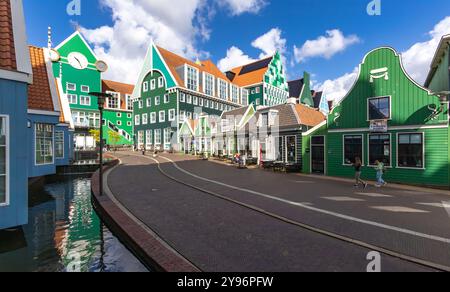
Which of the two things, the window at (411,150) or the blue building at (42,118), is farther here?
the window at (411,150)

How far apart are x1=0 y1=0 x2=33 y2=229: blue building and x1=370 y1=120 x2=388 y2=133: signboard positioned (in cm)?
1808

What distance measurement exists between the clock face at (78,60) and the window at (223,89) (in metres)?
27.2

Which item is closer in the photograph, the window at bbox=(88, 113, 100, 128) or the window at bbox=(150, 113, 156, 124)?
the window at bbox=(150, 113, 156, 124)

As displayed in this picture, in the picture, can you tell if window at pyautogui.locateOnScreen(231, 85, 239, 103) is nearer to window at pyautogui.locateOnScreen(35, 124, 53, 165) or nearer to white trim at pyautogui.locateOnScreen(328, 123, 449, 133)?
white trim at pyautogui.locateOnScreen(328, 123, 449, 133)

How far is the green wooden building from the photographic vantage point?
43.7ft

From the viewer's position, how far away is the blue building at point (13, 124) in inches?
222

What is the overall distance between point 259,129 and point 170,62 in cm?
2765

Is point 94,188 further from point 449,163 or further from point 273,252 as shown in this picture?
point 449,163

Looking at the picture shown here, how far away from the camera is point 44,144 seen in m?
13.0

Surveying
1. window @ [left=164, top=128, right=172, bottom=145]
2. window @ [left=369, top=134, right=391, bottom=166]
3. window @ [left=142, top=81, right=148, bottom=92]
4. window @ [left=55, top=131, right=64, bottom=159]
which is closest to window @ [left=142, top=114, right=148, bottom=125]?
window @ [left=142, top=81, right=148, bottom=92]

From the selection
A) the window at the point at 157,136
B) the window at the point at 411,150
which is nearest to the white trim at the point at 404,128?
the window at the point at 411,150

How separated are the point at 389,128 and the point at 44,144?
69.8 ft

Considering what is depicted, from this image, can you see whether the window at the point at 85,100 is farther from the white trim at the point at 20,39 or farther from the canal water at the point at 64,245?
the white trim at the point at 20,39
